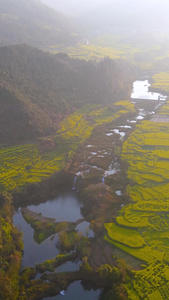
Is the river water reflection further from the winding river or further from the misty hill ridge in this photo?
the misty hill ridge

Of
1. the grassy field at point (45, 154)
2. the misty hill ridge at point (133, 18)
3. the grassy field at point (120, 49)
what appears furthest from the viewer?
the misty hill ridge at point (133, 18)

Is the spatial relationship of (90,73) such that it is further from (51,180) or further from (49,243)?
(49,243)

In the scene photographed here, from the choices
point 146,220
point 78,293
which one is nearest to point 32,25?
Answer: point 146,220

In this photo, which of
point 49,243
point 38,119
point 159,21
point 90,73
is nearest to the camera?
point 49,243

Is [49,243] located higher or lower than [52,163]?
lower

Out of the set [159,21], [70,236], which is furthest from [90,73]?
[159,21]

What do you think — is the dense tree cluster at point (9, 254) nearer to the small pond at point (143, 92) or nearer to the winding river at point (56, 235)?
the winding river at point (56, 235)

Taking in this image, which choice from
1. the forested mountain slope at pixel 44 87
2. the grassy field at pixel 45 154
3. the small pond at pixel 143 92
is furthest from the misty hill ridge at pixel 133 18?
the grassy field at pixel 45 154
